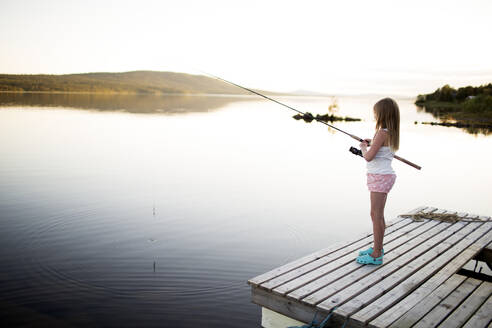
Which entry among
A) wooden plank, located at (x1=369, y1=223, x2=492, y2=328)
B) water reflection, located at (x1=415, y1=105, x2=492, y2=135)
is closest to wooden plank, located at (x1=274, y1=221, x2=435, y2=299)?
wooden plank, located at (x1=369, y1=223, x2=492, y2=328)

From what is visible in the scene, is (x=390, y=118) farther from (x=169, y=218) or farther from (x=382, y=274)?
(x=169, y=218)

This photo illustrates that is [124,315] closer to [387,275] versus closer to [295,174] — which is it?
[387,275]

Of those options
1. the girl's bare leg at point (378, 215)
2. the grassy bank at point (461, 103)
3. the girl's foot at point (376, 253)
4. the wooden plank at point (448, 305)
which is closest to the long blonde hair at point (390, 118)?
the girl's bare leg at point (378, 215)

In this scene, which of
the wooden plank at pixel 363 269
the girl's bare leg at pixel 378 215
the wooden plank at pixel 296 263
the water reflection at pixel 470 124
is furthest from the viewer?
the water reflection at pixel 470 124

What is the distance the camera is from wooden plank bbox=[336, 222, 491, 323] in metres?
3.64

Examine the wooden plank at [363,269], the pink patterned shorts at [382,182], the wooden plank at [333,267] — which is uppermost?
the pink patterned shorts at [382,182]

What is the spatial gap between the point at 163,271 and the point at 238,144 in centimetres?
1533

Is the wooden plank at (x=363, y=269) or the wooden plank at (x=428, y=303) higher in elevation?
the wooden plank at (x=363, y=269)

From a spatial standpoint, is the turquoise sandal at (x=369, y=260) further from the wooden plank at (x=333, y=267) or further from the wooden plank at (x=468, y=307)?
the wooden plank at (x=468, y=307)

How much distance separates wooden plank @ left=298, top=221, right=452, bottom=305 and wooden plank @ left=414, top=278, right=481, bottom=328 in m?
Answer: 0.65

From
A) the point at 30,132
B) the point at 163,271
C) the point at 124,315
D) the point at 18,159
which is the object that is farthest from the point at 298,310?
the point at 30,132

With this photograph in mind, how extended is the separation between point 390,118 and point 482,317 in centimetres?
199

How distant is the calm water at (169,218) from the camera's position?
16.9 feet

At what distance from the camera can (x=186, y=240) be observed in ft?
23.8
